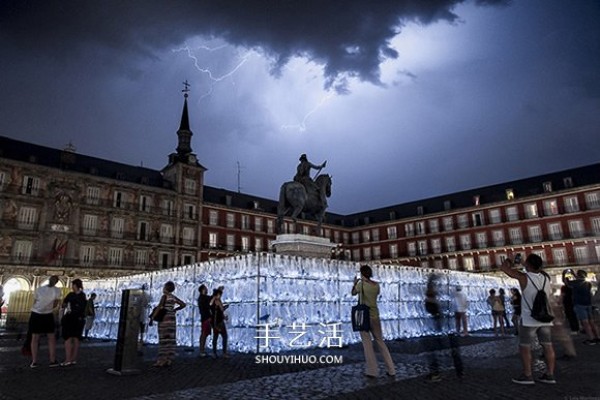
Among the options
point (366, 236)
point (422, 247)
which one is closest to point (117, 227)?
point (366, 236)

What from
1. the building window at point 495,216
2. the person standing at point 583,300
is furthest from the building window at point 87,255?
the building window at point 495,216

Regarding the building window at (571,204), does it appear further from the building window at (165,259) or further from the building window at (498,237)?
the building window at (165,259)

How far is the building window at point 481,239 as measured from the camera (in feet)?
156

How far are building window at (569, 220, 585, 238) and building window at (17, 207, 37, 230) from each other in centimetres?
5202

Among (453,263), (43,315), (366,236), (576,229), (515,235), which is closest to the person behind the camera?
(43,315)

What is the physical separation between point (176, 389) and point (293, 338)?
5023mm

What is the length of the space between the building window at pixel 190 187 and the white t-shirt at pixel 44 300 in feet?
121

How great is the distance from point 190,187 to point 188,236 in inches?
218

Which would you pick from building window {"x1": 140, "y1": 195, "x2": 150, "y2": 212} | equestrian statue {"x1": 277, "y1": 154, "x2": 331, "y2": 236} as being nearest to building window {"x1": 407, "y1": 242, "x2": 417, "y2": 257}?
building window {"x1": 140, "y1": 195, "x2": 150, "y2": 212}

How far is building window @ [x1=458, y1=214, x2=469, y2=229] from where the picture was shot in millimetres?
49528

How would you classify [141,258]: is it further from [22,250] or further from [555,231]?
[555,231]

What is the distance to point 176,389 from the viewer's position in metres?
5.57

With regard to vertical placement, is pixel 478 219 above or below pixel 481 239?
above

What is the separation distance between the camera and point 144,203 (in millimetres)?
40594
